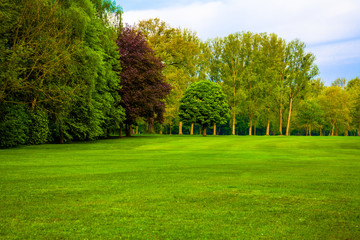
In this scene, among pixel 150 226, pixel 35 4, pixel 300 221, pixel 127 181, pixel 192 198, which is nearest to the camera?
pixel 150 226

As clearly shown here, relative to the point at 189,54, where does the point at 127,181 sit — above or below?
below

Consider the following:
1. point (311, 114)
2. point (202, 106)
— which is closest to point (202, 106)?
point (202, 106)

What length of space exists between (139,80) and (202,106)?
1812cm

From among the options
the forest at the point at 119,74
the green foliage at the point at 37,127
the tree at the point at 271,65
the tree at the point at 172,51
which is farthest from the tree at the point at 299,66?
the green foliage at the point at 37,127

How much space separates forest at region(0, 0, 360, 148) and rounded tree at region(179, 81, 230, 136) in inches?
16.2

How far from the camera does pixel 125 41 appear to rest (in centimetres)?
4984

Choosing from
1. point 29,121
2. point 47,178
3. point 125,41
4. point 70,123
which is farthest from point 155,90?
point 47,178

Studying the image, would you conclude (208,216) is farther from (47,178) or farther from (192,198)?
(47,178)

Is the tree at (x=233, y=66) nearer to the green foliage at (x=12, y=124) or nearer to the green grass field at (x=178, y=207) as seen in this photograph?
the green foliage at (x=12, y=124)

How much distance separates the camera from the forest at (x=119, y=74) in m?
28.7

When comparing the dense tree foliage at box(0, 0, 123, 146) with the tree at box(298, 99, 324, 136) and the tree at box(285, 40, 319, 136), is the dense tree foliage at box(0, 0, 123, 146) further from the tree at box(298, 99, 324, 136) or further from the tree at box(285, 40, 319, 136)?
the tree at box(298, 99, 324, 136)

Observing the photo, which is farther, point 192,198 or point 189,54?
point 189,54

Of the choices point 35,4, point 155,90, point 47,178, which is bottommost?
point 47,178

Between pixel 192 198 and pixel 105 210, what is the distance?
234 cm
